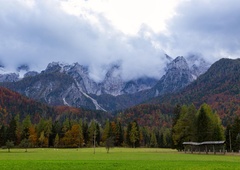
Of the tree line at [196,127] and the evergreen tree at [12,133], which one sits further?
the evergreen tree at [12,133]

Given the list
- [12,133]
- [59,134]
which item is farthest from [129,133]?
[12,133]

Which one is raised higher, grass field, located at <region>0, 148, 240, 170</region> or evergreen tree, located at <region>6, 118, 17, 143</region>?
evergreen tree, located at <region>6, 118, 17, 143</region>

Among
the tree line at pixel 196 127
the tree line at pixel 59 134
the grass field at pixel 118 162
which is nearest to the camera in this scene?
the grass field at pixel 118 162

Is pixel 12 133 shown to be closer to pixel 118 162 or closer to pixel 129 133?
pixel 129 133

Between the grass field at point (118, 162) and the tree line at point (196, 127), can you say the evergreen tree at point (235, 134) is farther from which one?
the grass field at point (118, 162)

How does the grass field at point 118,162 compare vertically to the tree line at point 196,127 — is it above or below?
below

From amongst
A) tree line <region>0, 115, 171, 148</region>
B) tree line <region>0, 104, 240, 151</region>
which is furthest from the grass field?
tree line <region>0, 115, 171, 148</region>

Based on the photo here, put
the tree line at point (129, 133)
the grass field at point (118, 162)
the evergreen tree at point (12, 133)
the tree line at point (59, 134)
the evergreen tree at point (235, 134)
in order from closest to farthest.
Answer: the grass field at point (118, 162), the tree line at point (129, 133), the evergreen tree at point (235, 134), the evergreen tree at point (12, 133), the tree line at point (59, 134)

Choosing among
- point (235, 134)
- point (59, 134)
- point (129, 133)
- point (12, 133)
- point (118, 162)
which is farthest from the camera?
point (129, 133)

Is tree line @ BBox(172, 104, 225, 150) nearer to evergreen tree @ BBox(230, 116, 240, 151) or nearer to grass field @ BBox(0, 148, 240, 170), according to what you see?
evergreen tree @ BBox(230, 116, 240, 151)

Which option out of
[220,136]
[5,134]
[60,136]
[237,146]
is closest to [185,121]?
[220,136]

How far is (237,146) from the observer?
106m

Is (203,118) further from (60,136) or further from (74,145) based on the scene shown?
(60,136)

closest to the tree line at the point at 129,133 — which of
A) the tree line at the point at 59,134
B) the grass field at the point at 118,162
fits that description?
the tree line at the point at 59,134
